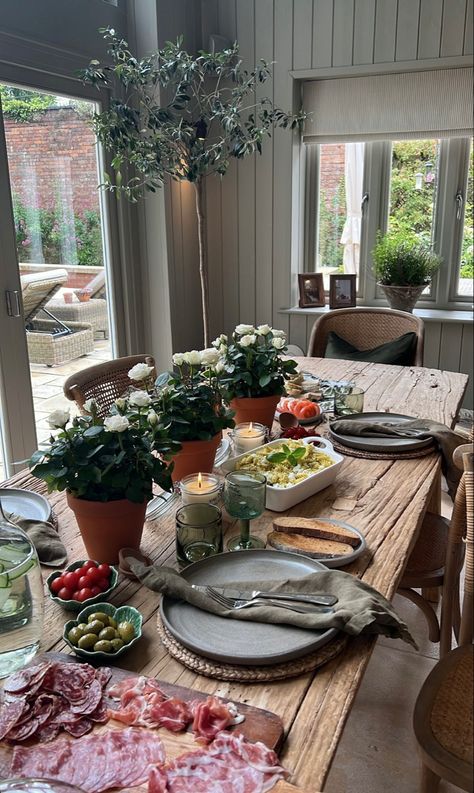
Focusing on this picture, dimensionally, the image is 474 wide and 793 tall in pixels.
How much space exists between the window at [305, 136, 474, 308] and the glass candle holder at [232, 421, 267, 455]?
274 cm

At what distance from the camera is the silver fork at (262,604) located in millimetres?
1007

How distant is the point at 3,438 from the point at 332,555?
2027mm

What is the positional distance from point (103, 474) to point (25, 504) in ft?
1.31

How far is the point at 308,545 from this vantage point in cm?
123

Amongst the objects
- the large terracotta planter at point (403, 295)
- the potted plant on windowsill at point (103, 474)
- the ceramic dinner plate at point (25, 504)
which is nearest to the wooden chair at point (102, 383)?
the ceramic dinner plate at point (25, 504)

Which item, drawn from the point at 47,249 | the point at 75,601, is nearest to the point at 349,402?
the point at 75,601

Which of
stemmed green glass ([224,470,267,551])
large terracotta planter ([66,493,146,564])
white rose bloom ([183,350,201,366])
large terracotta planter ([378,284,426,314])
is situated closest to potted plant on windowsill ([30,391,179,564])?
large terracotta planter ([66,493,146,564])

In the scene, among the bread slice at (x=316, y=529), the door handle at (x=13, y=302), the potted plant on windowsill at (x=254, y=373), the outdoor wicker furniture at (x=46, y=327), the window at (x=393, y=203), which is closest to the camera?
the bread slice at (x=316, y=529)

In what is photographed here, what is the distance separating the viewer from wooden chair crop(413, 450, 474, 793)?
107 centimetres

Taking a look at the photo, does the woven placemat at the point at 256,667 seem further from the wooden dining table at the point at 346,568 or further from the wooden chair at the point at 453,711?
the wooden chair at the point at 453,711

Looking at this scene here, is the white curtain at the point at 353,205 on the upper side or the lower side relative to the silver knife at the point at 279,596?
upper

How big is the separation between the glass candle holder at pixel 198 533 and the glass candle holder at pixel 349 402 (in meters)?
0.90

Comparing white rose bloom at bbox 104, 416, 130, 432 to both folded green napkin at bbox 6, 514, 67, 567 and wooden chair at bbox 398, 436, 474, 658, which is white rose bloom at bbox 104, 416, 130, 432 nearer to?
folded green napkin at bbox 6, 514, 67, 567

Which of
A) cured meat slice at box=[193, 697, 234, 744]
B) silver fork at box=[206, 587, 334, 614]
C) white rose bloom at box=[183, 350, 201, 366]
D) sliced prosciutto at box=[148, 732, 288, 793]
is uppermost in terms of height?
white rose bloom at box=[183, 350, 201, 366]
